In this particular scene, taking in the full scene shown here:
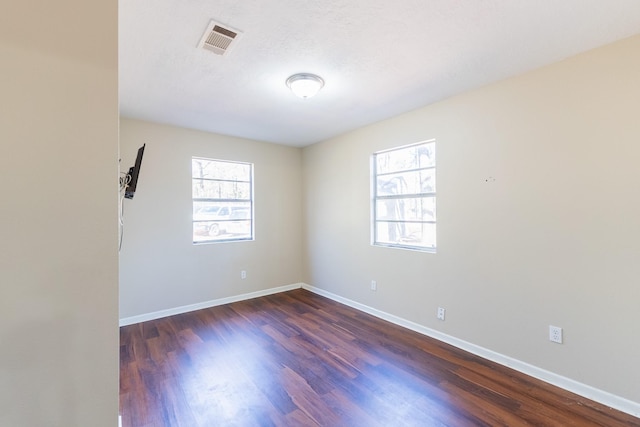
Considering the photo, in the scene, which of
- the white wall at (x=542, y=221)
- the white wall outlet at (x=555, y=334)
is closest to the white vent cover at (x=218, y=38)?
the white wall at (x=542, y=221)

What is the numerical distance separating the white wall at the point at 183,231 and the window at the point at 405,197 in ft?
5.91

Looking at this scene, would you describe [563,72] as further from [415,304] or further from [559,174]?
[415,304]

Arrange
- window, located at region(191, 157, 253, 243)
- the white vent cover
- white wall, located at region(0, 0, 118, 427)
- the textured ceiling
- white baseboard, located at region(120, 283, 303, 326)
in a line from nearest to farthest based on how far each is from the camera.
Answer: white wall, located at region(0, 0, 118, 427) → the textured ceiling → the white vent cover → white baseboard, located at region(120, 283, 303, 326) → window, located at region(191, 157, 253, 243)

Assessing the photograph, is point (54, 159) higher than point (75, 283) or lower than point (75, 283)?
higher

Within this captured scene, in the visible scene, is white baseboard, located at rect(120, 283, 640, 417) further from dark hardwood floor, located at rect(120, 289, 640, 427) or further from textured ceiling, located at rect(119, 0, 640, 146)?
textured ceiling, located at rect(119, 0, 640, 146)

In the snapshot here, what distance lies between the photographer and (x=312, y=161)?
15.7ft

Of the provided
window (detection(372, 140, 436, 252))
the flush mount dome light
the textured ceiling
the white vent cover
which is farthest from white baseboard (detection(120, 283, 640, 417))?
the white vent cover

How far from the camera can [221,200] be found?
4.25m

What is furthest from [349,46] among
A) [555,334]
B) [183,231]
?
[183,231]

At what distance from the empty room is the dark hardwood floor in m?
0.02

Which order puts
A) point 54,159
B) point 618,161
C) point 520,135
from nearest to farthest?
point 54,159 → point 618,161 → point 520,135

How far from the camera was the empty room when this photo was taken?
116 cm

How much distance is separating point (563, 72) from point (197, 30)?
107 inches

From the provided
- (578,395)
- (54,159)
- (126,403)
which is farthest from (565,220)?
(126,403)
